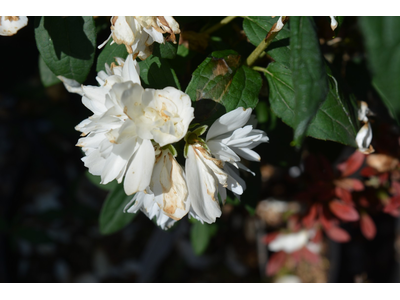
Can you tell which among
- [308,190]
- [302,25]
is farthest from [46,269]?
[302,25]

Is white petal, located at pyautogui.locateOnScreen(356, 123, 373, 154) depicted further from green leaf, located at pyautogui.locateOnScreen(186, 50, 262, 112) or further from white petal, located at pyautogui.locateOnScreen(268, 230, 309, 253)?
white petal, located at pyautogui.locateOnScreen(268, 230, 309, 253)

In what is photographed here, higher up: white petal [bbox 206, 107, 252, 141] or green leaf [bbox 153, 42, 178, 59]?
green leaf [bbox 153, 42, 178, 59]

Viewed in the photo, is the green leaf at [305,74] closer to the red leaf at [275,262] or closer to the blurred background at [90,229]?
the blurred background at [90,229]

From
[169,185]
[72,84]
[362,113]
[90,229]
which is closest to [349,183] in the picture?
[362,113]

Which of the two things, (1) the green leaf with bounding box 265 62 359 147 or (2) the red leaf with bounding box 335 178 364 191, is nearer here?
(1) the green leaf with bounding box 265 62 359 147

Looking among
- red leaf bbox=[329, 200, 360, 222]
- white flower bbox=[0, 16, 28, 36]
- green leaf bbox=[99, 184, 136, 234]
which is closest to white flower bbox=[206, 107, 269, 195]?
white flower bbox=[0, 16, 28, 36]
